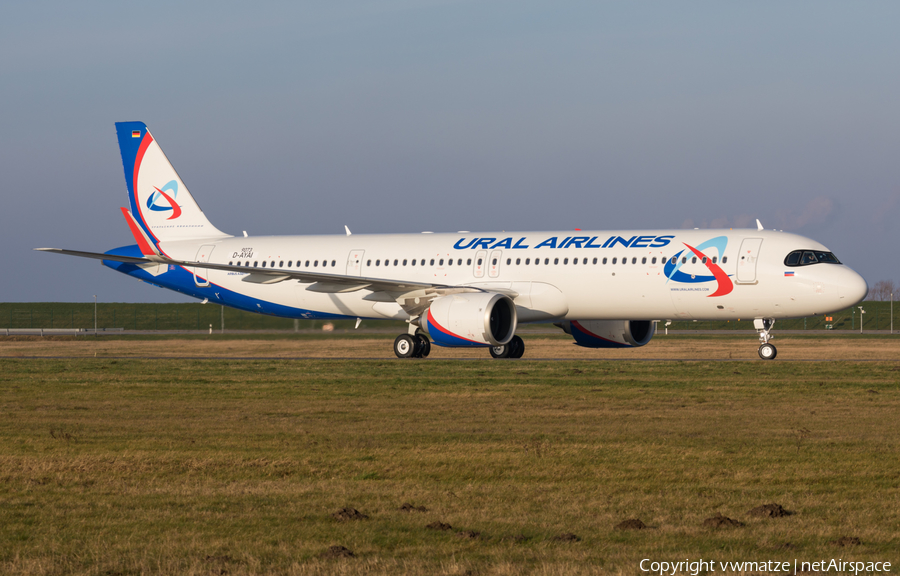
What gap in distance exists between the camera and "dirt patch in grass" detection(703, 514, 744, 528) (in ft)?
28.0

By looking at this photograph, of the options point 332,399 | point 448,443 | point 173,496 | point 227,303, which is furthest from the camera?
point 227,303

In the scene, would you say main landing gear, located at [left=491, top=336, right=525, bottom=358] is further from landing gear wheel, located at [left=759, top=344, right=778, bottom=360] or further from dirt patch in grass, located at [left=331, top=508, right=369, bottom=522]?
dirt patch in grass, located at [left=331, top=508, right=369, bottom=522]

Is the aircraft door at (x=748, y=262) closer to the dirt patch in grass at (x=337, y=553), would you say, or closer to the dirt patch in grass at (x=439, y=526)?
the dirt patch in grass at (x=439, y=526)

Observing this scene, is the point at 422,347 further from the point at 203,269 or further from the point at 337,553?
the point at 337,553

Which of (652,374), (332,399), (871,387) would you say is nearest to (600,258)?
(652,374)

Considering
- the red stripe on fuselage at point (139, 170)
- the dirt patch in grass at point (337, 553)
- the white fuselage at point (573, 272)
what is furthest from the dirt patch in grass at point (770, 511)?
the red stripe on fuselage at point (139, 170)

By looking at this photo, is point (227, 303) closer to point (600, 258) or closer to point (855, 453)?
point (600, 258)

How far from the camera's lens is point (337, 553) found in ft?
25.2

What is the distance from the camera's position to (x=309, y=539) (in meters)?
8.22

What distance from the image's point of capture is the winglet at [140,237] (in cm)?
3984

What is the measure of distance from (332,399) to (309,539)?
12.0m

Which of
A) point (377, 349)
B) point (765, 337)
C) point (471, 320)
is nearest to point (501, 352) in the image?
point (471, 320)

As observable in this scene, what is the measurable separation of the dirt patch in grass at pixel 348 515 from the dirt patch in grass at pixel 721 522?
2.86 m

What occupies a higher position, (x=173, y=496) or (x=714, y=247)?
(x=714, y=247)
